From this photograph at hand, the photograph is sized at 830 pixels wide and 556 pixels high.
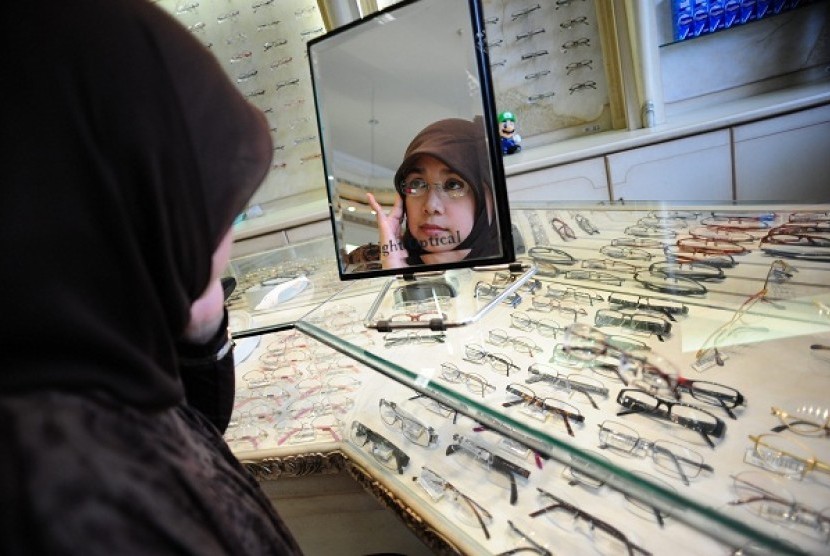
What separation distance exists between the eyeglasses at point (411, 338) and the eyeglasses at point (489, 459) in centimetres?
20

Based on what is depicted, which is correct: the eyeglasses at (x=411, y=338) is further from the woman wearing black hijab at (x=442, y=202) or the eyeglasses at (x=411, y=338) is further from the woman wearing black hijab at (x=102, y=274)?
the woman wearing black hijab at (x=102, y=274)

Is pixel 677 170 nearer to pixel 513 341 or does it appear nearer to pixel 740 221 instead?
pixel 740 221

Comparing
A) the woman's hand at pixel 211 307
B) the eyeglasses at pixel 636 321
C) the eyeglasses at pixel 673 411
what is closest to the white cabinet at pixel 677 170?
the eyeglasses at pixel 636 321

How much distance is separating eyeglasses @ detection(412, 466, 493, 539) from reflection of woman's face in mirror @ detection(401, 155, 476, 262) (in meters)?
0.41

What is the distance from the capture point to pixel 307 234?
9.28 ft

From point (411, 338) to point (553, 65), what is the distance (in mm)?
2679

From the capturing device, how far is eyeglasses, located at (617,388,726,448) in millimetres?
509

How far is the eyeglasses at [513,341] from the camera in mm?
734

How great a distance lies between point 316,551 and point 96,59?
882mm

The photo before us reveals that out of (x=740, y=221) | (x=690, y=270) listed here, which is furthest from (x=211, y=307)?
(x=740, y=221)

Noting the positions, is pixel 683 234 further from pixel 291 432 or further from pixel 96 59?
pixel 96 59

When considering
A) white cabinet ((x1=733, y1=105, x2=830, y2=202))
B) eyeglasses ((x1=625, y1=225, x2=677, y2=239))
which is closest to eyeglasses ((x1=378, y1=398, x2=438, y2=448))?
eyeglasses ((x1=625, y1=225, x2=677, y2=239))

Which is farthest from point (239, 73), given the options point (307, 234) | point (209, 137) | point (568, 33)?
point (209, 137)

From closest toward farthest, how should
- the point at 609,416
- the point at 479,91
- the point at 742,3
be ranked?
the point at 609,416 < the point at 479,91 < the point at 742,3
